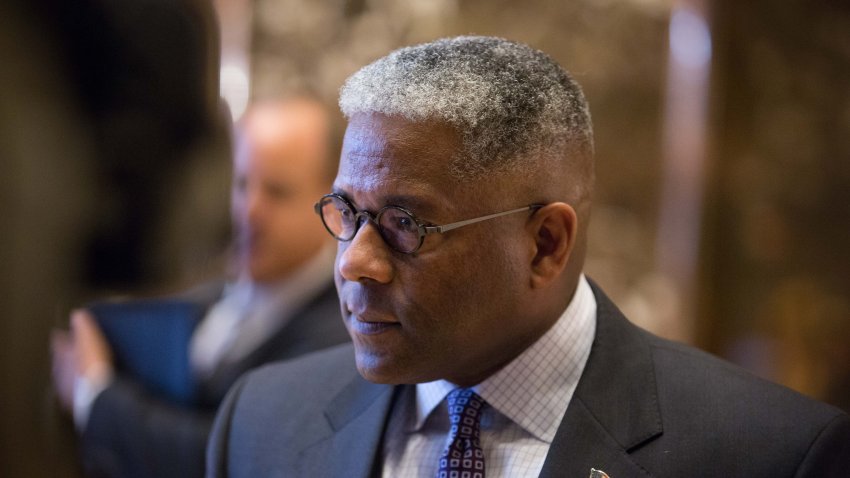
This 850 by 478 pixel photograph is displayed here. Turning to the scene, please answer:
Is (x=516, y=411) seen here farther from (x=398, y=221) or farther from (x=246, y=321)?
(x=246, y=321)

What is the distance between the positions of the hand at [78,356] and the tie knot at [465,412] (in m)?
1.41

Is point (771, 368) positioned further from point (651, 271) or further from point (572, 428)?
point (572, 428)

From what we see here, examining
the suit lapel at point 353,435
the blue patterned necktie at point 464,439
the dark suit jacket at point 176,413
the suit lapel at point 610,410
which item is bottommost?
the dark suit jacket at point 176,413

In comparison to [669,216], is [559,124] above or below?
above

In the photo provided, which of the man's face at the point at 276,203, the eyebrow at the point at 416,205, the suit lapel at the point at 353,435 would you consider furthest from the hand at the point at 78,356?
the eyebrow at the point at 416,205

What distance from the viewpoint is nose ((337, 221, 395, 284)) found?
154cm

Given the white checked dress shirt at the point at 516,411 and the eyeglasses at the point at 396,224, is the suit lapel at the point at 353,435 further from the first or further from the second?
the eyeglasses at the point at 396,224

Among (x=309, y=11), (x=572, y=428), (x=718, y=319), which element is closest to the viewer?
(x=572, y=428)

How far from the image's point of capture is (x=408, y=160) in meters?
1.54


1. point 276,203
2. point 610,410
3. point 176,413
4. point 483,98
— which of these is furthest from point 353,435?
point 276,203

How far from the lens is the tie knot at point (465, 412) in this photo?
5.42 ft

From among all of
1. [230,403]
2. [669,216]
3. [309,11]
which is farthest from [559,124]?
[669,216]

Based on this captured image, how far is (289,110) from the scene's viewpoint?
291 cm

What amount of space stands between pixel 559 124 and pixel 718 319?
222cm
